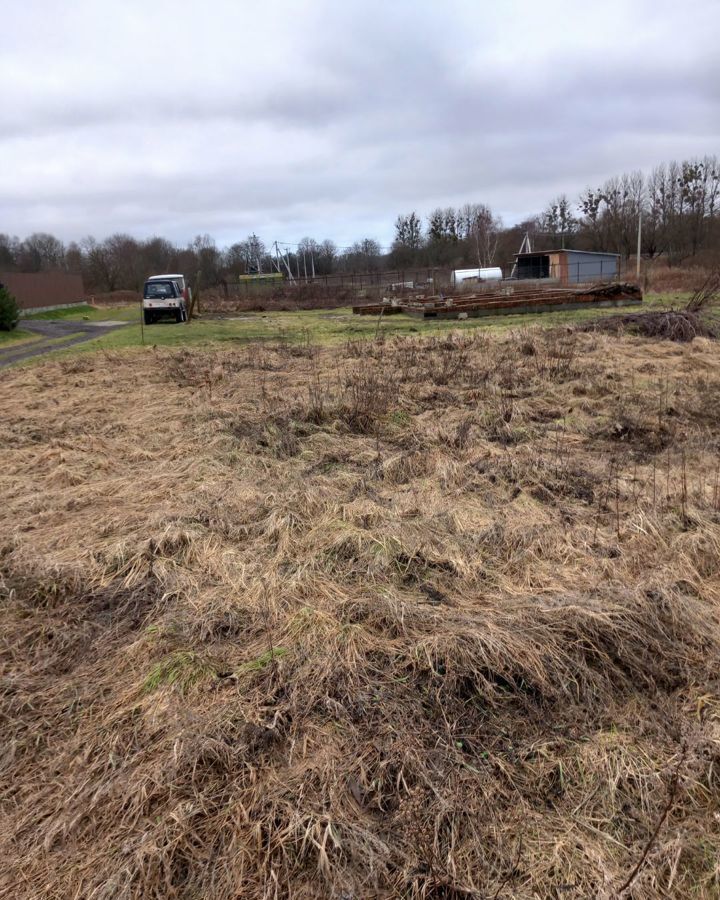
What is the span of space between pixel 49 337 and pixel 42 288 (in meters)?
13.6

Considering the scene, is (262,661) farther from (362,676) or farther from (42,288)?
(42,288)

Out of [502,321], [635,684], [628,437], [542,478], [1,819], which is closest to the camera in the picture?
[1,819]

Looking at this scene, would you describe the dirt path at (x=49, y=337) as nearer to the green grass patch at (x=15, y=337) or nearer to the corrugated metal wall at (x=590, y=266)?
the green grass patch at (x=15, y=337)

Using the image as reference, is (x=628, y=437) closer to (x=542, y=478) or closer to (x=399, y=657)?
(x=542, y=478)

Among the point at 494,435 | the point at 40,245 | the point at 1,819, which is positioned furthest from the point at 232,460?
the point at 40,245

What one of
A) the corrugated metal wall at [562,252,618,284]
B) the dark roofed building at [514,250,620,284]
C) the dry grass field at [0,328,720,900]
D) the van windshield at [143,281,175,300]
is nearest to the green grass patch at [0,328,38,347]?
the van windshield at [143,281,175,300]

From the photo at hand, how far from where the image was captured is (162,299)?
25.6m

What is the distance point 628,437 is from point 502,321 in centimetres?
1355

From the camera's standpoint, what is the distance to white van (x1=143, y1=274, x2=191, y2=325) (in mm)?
25578

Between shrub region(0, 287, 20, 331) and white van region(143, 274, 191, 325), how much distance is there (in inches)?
201

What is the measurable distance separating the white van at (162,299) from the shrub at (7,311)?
201 inches

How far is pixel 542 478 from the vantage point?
5152 millimetres

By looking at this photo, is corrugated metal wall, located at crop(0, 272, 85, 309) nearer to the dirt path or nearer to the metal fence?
the dirt path

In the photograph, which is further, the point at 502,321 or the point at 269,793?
the point at 502,321
